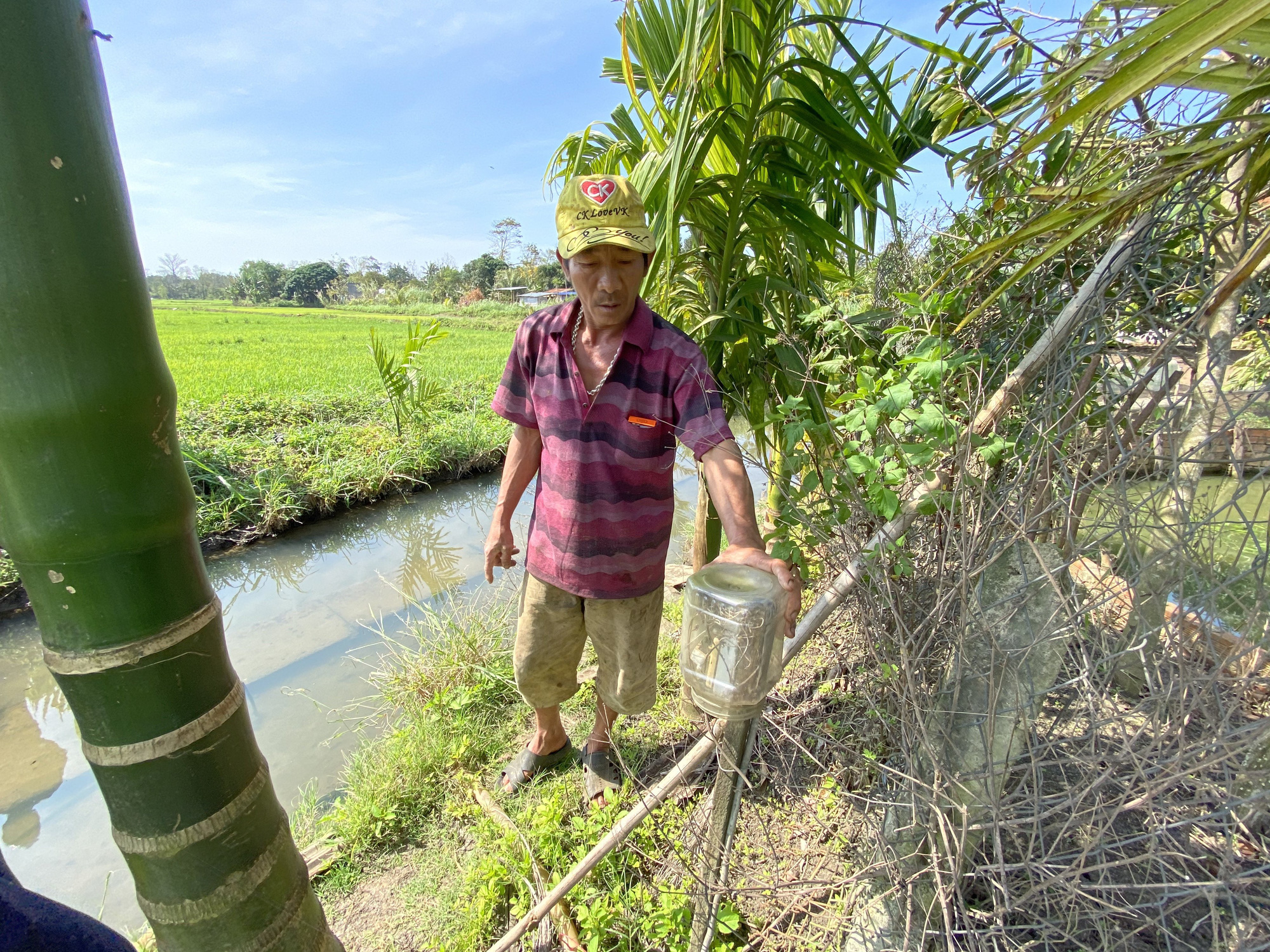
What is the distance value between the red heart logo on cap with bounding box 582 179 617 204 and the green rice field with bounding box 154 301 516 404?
2783 mm

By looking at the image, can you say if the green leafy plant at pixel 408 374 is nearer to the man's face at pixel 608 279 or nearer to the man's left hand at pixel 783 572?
the man's face at pixel 608 279

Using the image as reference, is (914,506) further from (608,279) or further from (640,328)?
(608,279)

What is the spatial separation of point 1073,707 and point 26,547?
1.71 metres

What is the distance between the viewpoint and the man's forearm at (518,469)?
2064 mm

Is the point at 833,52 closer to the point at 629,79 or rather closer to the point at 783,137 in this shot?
the point at 783,137

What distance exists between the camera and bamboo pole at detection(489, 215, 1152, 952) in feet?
3.93

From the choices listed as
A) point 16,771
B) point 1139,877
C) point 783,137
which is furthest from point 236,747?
point 16,771

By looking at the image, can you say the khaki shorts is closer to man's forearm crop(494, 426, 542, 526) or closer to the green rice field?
man's forearm crop(494, 426, 542, 526)

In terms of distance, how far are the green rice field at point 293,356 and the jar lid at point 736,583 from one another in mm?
3371

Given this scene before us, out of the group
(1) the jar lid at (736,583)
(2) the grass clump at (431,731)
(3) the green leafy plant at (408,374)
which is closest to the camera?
(1) the jar lid at (736,583)

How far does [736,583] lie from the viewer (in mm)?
1159

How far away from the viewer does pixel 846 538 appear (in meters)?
1.38

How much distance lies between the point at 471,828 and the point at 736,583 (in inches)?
64.7

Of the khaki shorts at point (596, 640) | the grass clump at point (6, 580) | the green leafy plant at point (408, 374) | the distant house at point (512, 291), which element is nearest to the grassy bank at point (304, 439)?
the grass clump at point (6, 580)
